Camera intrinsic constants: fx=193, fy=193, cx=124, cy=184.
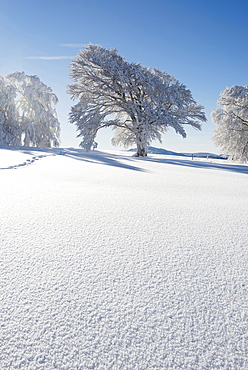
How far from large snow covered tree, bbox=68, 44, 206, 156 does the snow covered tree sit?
6.74m

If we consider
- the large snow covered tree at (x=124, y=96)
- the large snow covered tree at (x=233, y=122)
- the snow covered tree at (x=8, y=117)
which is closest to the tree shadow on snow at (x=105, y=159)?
the large snow covered tree at (x=124, y=96)

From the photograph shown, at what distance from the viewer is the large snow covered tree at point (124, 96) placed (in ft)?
35.5

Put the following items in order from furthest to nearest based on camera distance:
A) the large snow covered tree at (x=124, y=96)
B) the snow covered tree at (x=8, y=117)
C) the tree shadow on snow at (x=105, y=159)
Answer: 1. the snow covered tree at (x=8, y=117)
2. the large snow covered tree at (x=124, y=96)
3. the tree shadow on snow at (x=105, y=159)

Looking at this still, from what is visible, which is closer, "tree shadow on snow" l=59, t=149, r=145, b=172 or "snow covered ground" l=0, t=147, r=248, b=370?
"snow covered ground" l=0, t=147, r=248, b=370

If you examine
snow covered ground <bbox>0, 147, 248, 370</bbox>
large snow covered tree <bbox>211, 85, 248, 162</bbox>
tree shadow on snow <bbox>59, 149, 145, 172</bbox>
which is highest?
large snow covered tree <bbox>211, 85, 248, 162</bbox>

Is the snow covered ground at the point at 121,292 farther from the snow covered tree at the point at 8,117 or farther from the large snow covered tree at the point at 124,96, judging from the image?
the snow covered tree at the point at 8,117

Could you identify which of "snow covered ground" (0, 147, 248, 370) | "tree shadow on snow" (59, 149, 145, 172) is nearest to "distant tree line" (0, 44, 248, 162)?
"tree shadow on snow" (59, 149, 145, 172)

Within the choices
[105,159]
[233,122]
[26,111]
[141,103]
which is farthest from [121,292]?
[26,111]

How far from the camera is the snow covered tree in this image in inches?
604

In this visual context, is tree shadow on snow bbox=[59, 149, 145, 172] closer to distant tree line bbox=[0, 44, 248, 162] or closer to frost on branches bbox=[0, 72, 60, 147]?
distant tree line bbox=[0, 44, 248, 162]

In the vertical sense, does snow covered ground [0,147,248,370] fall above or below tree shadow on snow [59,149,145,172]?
below

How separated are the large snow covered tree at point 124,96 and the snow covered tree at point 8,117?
22.1 feet

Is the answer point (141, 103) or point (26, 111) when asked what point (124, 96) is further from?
point (26, 111)

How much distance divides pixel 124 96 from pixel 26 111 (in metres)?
9.12
